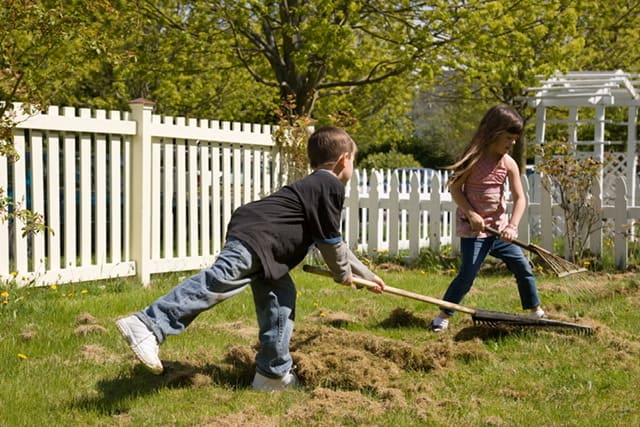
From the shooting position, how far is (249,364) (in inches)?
165

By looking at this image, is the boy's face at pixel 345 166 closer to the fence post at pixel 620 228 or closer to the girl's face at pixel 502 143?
the girl's face at pixel 502 143

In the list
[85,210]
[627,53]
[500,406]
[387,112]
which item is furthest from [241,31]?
[627,53]

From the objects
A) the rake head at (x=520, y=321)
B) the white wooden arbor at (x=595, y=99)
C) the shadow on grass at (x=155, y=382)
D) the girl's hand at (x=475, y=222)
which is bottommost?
the shadow on grass at (x=155, y=382)

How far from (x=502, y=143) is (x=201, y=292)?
255 centimetres

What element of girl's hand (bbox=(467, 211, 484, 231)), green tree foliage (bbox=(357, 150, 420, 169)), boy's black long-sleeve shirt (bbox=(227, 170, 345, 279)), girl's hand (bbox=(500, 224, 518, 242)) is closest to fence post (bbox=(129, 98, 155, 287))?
girl's hand (bbox=(467, 211, 484, 231))

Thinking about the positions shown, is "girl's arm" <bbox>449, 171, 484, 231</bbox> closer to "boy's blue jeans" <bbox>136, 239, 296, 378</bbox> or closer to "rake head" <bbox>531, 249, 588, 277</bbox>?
"rake head" <bbox>531, 249, 588, 277</bbox>

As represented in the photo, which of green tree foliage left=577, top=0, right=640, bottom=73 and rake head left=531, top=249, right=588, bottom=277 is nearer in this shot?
rake head left=531, top=249, right=588, bottom=277

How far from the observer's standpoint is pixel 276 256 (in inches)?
145

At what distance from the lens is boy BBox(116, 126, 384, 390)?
351cm

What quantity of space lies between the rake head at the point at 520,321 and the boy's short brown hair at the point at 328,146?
60.3 inches

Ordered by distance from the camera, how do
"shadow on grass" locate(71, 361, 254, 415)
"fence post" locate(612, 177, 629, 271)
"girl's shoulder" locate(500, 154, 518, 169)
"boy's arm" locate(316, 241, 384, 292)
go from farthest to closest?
"fence post" locate(612, 177, 629, 271)
"girl's shoulder" locate(500, 154, 518, 169)
"boy's arm" locate(316, 241, 384, 292)
"shadow on grass" locate(71, 361, 254, 415)

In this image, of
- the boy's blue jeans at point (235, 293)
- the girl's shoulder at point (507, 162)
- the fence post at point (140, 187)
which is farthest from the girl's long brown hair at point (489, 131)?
Answer: the fence post at point (140, 187)

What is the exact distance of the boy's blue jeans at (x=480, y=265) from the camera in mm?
5176

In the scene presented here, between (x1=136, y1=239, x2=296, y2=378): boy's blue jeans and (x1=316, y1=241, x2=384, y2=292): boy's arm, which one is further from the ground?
(x1=316, y1=241, x2=384, y2=292): boy's arm
